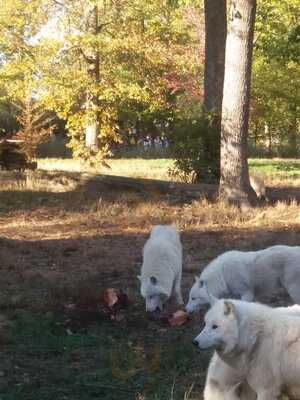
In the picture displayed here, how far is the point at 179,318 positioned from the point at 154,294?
1.86 ft

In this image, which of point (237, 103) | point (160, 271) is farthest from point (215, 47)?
point (160, 271)

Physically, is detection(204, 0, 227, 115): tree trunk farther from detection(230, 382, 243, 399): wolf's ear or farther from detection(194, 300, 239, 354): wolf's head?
detection(230, 382, 243, 399): wolf's ear

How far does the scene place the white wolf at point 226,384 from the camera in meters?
5.27

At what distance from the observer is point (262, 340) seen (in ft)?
17.7

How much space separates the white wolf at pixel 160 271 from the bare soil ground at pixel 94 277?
25cm

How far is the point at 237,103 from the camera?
51.5ft

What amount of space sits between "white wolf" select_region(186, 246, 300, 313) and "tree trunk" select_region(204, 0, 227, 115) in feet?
41.3

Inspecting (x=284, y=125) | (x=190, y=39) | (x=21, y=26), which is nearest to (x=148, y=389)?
(x=21, y=26)

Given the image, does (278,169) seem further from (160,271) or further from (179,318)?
(179,318)

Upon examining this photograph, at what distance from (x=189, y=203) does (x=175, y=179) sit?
14.8 ft

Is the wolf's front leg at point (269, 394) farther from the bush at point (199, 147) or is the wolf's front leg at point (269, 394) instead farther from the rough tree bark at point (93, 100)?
the rough tree bark at point (93, 100)

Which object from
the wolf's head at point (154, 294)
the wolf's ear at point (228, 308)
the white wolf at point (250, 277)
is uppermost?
the wolf's ear at point (228, 308)

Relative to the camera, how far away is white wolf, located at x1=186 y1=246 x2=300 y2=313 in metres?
8.15

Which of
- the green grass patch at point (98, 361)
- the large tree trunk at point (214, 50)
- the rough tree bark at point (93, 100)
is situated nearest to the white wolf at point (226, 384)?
the green grass patch at point (98, 361)
